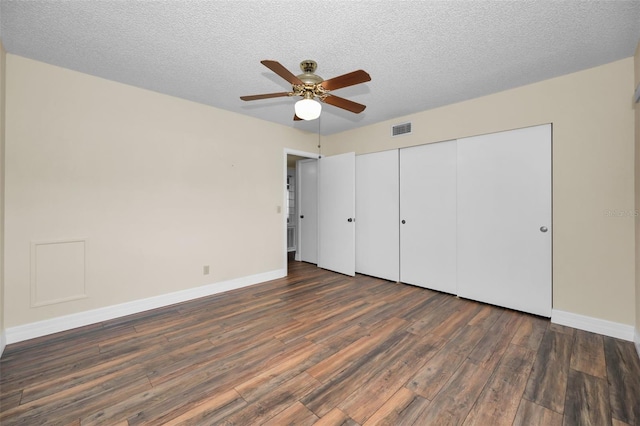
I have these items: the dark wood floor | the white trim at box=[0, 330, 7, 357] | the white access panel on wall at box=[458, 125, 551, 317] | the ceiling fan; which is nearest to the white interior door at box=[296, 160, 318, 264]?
the dark wood floor

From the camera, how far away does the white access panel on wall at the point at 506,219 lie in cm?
292

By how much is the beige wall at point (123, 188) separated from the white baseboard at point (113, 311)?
64 mm

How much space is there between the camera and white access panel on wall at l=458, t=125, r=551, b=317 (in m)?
2.92

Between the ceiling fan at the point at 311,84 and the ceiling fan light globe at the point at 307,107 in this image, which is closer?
the ceiling fan at the point at 311,84

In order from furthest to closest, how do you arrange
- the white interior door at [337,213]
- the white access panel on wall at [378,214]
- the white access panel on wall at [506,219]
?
the white interior door at [337,213] → the white access panel on wall at [378,214] → the white access panel on wall at [506,219]

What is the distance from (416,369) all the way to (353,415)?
0.70m

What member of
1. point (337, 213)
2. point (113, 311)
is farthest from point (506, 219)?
point (113, 311)

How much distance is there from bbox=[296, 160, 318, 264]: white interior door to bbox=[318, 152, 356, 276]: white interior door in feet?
0.83

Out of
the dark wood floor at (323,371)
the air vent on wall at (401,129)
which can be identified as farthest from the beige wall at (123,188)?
the air vent on wall at (401,129)

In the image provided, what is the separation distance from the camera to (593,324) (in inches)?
103

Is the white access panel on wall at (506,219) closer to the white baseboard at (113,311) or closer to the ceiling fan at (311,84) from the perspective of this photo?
the ceiling fan at (311,84)

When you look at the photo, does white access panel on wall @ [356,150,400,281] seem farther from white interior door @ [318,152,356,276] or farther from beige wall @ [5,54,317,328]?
beige wall @ [5,54,317,328]

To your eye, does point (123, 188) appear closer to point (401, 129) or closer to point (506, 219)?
point (401, 129)

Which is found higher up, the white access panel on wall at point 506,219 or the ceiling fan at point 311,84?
the ceiling fan at point 311,84
